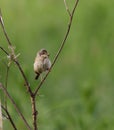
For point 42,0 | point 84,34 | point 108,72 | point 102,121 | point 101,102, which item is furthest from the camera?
point 42,0

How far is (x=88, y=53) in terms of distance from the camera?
962 cm

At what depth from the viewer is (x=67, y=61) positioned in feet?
32.1

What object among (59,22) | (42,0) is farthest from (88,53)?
(42,0)

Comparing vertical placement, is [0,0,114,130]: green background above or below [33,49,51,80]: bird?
below

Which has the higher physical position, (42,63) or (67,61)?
(42,63)

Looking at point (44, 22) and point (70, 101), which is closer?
point (70, 101)

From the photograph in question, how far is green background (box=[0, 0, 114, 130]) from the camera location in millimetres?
7320

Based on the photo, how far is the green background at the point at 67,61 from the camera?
288 inches

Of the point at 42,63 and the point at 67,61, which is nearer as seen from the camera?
the point at 42,63

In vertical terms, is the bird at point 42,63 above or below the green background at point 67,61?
above

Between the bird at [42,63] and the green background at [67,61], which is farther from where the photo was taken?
the green background at [67,61]

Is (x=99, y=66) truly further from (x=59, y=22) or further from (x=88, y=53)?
(x=59, y=22)

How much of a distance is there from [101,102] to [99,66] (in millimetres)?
1034

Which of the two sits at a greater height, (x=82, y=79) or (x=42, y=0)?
(x=42, y=0)
